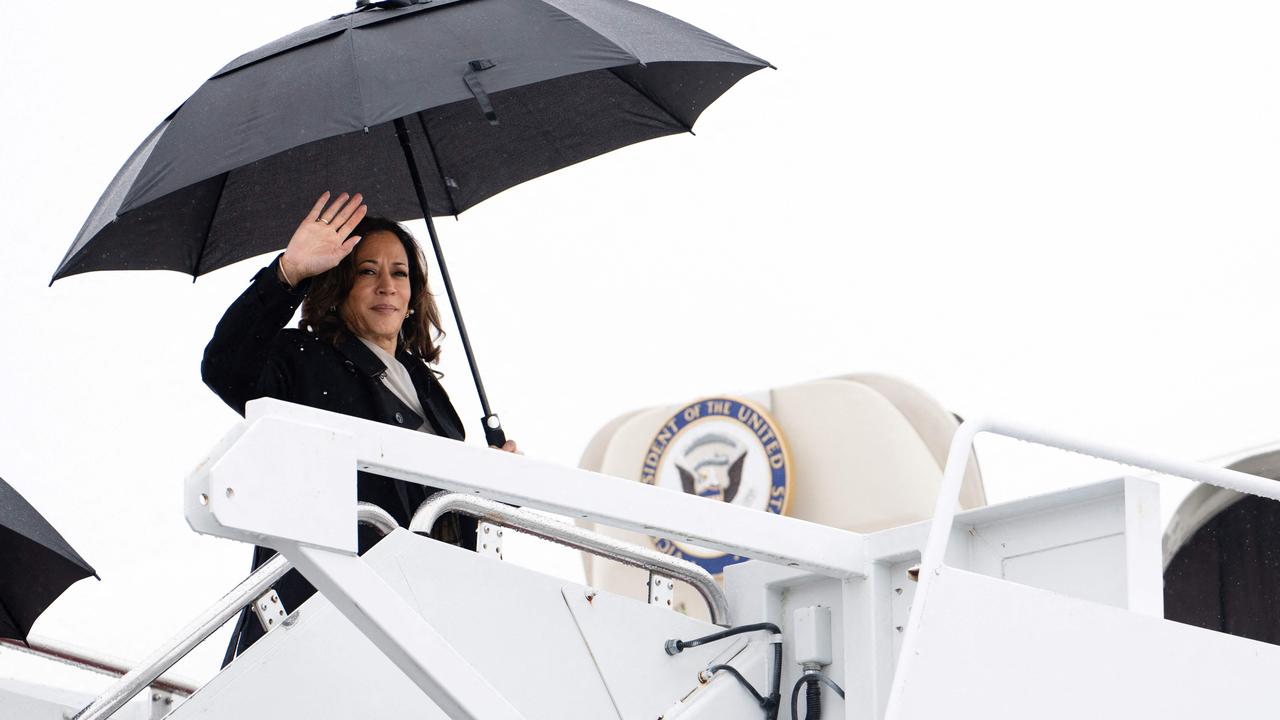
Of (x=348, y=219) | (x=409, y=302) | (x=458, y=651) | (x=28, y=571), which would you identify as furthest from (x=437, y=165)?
(x=458, y=651)

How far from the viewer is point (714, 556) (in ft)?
22.0

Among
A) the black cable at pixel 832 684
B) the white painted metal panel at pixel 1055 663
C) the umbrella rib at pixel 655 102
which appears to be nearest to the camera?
the white painted metal panel at pixel 1055 663

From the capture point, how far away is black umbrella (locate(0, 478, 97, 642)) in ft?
14.3

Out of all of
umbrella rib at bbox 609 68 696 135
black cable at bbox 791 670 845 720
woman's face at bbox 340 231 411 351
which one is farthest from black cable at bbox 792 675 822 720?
A: umbrella rib at bbox 609 68 696 135

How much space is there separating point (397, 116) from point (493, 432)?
89 centimetres

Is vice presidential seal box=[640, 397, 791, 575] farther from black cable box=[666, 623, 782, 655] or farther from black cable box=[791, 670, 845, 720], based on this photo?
black cable box=[791, 670, 845, 720]

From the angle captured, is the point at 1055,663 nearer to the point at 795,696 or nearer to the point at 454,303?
the point at 795,696

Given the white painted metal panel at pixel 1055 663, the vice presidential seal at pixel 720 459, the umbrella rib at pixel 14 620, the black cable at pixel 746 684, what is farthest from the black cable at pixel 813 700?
the vice presidential seal at pixel 720 459

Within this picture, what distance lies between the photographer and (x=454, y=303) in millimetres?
4016

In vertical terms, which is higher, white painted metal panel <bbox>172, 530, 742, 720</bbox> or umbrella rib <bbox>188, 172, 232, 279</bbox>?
umbrella rib <bbox>188, 172, 232, 279</bbox>

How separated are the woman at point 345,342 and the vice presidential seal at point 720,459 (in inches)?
115

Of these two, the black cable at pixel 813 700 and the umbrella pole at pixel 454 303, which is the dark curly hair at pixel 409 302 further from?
the black cable at pixel 813 700

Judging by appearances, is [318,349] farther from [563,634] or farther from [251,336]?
[563,634]

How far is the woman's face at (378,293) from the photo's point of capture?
3.83 meters
